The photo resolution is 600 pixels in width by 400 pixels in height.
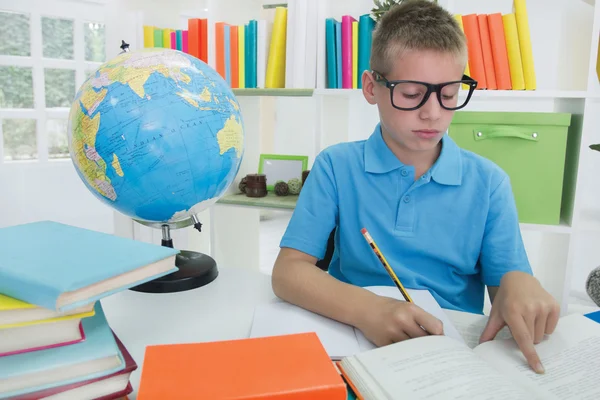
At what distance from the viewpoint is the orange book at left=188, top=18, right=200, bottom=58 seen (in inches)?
84.7

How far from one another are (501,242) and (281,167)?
136 centimetres

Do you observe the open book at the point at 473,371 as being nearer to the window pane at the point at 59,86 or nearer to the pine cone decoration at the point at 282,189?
the pine cone decoration at the point at 282,189

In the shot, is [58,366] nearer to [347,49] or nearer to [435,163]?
[435,163]

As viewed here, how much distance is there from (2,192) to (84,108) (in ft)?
10.7

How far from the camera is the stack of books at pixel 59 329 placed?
0.51 m

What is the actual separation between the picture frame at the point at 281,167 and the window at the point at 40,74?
2.37m

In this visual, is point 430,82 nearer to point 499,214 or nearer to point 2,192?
point 499,214

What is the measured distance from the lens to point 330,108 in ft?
7.57

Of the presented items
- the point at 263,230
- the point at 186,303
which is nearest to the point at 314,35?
the point at 186,303

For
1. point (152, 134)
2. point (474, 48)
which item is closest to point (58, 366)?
point (152, 134)

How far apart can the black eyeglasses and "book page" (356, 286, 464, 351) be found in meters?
0.37

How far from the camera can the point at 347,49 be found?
1893 millimetres

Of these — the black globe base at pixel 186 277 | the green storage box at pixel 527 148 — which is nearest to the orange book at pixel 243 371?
the black globe base at pixel 186 277

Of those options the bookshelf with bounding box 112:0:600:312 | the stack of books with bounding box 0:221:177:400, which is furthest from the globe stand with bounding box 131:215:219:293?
the bookshelf with bounding box 112:0:600:312
